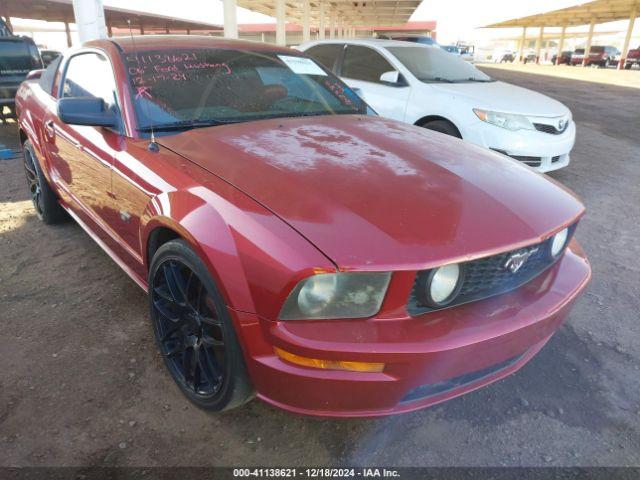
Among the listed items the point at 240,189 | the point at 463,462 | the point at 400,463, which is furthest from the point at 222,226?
the point at 463,462

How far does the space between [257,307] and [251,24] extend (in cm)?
4412

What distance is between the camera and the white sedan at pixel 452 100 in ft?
15.8

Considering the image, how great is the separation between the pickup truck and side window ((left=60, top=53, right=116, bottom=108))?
563 cm

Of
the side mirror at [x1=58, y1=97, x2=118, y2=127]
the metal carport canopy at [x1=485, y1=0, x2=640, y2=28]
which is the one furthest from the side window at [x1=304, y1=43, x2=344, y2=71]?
the metal carport canopy at [x1=485, y1=0, x2=640, y2=28]

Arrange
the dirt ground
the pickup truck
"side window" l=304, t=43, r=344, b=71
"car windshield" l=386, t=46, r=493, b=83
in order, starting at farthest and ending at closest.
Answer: the pickup truck
"side window" l=304, t=43, r=344, b=71
"car windshield" l=386, t=46, r=493, b=83
the dirt ground

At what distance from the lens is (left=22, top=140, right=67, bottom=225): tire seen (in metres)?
3.67

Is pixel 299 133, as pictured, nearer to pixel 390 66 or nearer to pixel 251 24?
pixel 390 66

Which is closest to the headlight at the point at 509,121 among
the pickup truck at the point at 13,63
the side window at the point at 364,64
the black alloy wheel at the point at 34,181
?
the side window at the point at 364,64

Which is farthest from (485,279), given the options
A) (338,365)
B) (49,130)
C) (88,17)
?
(88,17)

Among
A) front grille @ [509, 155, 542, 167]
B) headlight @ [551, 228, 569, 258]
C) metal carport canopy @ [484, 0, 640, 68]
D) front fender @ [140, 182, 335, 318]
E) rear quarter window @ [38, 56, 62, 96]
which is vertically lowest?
front grille @ [509, 155, 542, 167]

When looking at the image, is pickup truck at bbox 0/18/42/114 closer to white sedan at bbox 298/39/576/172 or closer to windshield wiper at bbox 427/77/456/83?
white sedan at bbox 298/39/576/172

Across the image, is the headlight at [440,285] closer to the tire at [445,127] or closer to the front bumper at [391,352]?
the front bumper at [391,352]

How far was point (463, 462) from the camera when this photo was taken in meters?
1.75

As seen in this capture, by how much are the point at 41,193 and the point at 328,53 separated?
13.6 feet
